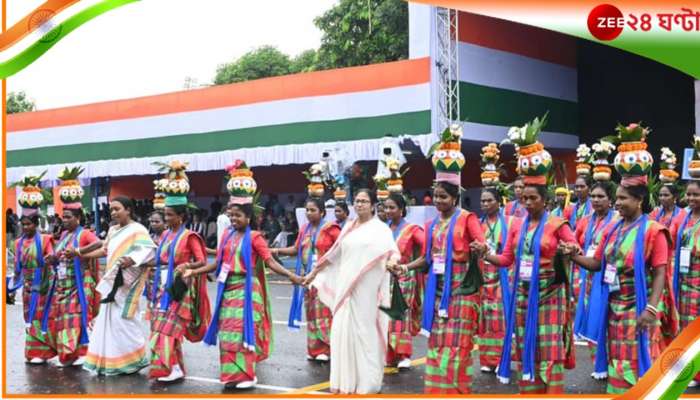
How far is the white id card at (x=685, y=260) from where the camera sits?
837cm

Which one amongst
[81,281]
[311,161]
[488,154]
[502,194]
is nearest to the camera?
[81,281]

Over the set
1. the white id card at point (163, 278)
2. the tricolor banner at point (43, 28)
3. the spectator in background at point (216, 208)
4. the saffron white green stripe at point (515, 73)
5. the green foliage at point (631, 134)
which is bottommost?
the white id card at point (163, 278)

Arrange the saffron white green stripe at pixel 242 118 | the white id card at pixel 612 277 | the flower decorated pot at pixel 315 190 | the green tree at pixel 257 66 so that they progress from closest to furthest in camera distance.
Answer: the white id card at pixel 612 277 → the flower decorated pot at pixel 315 190 → the saffron white green stripe at pixel 242 118 → the green tree at pixel 257 66

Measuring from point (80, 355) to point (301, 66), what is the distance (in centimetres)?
3896

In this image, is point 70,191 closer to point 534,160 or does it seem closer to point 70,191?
point 70,191

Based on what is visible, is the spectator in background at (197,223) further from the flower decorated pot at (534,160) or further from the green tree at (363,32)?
the flower decorated pot at (534,160)

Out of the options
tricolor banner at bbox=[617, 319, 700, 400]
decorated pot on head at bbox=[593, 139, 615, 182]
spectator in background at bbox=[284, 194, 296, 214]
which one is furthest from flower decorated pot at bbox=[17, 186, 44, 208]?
spectator in background at bbox=[284, 194, 296, 214]

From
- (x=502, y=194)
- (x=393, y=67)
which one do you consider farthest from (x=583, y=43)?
(x=502, y=194)

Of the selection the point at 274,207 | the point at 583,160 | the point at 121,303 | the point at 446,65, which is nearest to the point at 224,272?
the point at 121,303

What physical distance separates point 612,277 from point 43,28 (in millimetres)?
4216

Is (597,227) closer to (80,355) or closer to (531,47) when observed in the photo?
(80,355)

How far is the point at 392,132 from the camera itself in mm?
20531

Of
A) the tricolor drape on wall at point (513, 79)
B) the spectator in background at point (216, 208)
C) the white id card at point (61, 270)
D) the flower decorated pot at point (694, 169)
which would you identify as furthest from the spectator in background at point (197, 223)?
the flower decorated pot at point (694, 169)

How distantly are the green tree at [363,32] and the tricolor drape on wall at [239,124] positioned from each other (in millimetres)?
9047
